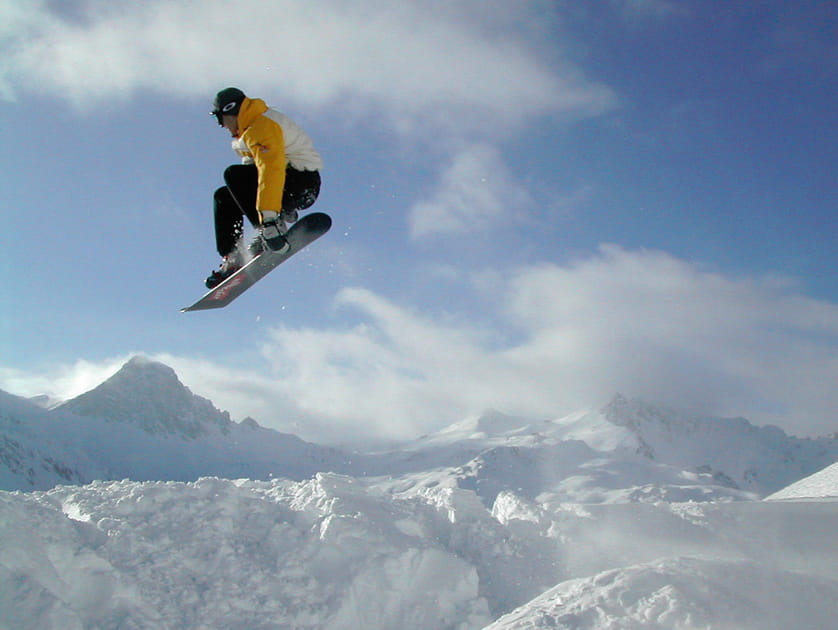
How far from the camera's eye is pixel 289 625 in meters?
16.2

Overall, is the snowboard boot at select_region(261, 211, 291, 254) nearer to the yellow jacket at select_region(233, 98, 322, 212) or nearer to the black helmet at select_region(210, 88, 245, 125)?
the yellow jacket at select_region(233, 98, 322, 212)

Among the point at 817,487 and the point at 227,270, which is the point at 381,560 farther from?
the point at 817,487

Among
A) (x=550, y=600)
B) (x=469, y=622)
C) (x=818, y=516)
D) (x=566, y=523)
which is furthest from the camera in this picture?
(x=566, y=523)

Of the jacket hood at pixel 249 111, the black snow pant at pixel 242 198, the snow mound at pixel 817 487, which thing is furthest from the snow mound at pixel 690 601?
the snow mound at pixel 817 487

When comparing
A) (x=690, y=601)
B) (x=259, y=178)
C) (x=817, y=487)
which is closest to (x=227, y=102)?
(x=259, y=178)

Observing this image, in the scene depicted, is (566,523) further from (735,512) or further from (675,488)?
(675,488)

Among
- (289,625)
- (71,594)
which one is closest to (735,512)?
(289,625)

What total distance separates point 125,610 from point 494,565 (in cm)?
1176

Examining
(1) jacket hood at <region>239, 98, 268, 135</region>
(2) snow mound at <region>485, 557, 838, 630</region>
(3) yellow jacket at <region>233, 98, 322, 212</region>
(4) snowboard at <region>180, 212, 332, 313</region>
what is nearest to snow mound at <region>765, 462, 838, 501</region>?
(2) snow mound at <region>485, 557, 838, 630</region>

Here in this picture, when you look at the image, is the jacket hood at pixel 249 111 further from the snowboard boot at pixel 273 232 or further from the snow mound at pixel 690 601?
the snow mound at pixel 690 601

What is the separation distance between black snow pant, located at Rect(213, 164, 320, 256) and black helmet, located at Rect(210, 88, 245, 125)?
107 centimetres

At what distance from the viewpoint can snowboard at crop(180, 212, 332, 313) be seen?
686 centimetres

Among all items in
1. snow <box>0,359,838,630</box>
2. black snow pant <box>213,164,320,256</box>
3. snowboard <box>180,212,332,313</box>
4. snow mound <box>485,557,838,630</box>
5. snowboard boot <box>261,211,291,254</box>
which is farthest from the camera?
snow <box>0,359,838,630</box>

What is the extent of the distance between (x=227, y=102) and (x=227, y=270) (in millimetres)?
2297
